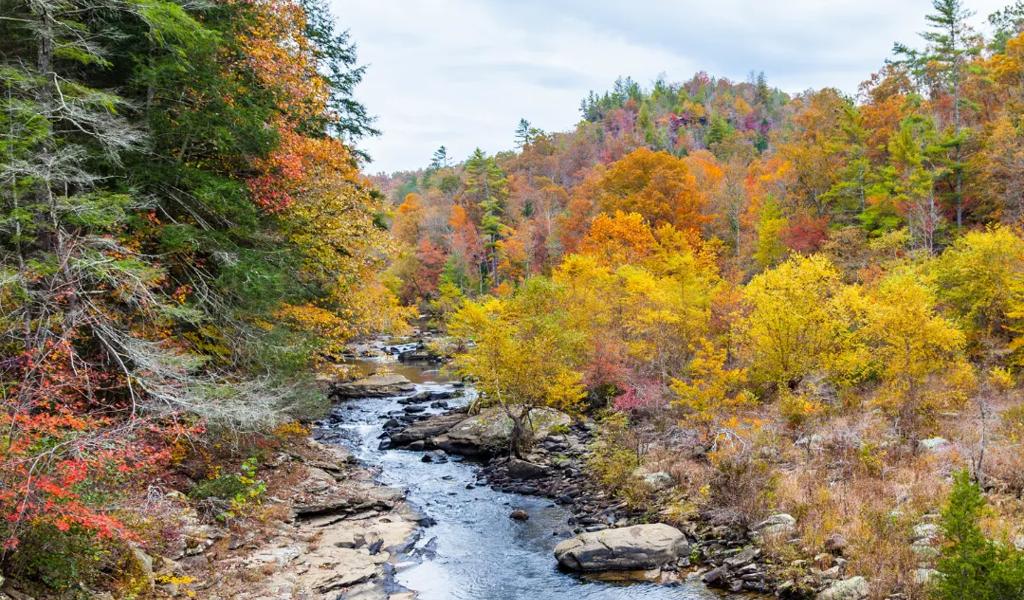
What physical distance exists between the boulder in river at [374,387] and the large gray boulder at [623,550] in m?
22.4

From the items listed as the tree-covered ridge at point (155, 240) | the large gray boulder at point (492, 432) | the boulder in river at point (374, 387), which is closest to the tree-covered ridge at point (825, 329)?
the large gray boulder at point (492, 432)

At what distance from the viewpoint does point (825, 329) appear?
2048 centimetres

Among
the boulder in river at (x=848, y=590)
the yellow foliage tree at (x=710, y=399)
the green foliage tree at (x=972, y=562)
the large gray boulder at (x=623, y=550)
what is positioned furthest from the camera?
the yellow foliage tree at (x=710, y=399)

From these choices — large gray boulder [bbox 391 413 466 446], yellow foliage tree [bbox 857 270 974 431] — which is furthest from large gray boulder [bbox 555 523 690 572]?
large gray boulder [bbox 391 413 466 446]

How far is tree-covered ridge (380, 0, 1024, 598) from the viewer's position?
49.3 feet

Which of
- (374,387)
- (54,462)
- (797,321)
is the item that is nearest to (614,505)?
(797,321)

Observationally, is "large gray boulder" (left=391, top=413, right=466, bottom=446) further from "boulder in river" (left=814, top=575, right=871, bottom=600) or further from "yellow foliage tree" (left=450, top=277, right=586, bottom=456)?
"boulder in river" (left=814, top=575, right=871, bottom=600)

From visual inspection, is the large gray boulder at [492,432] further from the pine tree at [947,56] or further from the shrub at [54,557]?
the pine tree at [947,56]

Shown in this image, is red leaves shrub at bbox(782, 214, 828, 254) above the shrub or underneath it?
above

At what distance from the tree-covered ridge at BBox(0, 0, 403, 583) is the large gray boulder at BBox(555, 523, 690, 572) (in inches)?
296

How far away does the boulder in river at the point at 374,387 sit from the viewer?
35594 mm

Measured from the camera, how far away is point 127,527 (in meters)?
9.08

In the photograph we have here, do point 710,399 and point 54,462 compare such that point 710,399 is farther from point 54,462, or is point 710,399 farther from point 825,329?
point 54,462

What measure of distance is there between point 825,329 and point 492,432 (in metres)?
12.7
